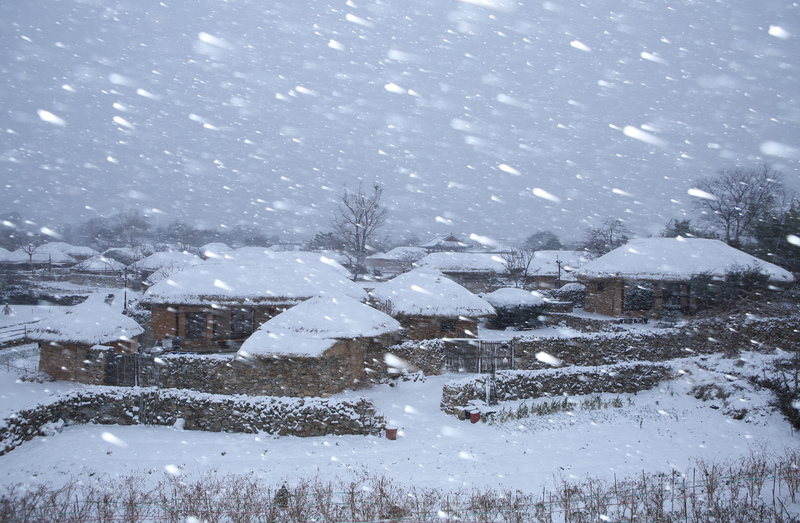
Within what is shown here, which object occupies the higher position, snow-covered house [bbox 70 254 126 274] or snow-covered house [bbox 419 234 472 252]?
snow-covered house [bbox 419 234 472 252]

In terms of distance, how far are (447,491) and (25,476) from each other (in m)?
7.86

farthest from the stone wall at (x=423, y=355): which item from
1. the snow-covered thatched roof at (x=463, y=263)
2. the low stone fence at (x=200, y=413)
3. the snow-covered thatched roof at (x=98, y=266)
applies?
the snow-covered thatched roof at (x=98, y=266)

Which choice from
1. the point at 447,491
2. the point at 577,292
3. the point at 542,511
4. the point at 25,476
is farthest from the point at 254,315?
the point at 577,292

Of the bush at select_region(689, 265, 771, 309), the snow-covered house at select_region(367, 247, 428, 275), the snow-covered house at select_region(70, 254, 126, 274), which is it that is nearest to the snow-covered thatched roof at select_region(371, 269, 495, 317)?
the bush at select_region(689, 265, 771, 309)

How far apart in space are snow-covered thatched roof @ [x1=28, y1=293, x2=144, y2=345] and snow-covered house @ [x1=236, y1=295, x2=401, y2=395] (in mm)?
5732

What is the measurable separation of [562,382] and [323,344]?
715 cm

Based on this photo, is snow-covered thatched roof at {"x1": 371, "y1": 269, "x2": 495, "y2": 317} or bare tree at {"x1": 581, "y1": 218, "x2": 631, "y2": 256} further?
bare tree at {"x1": 581, "y1": 218, "x2": 631, "y2": 256}

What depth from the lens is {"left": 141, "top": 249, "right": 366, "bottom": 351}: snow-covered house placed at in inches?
741

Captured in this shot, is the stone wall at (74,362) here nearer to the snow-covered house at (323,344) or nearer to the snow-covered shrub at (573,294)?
the snow-covered house at (323,344)

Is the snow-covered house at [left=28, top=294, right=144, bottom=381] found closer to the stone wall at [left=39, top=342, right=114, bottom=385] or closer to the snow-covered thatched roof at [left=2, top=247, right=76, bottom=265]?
the stone wall at [left=39, top=342, right=114, bottom=385]

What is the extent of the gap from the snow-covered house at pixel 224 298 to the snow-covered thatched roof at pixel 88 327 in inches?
122

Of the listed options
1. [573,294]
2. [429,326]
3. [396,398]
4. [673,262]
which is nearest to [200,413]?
[396,398]

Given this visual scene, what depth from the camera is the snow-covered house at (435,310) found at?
1850cm

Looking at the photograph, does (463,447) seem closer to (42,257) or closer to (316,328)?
(316,328)
